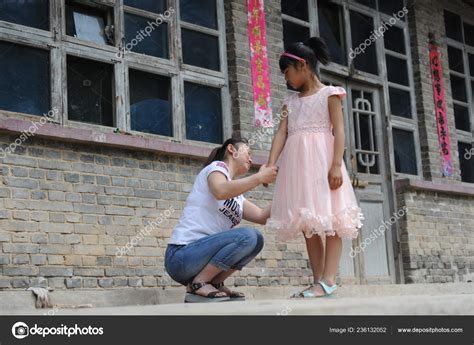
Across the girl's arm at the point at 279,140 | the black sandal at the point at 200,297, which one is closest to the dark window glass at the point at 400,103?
the girl's arm at the point at 279,140

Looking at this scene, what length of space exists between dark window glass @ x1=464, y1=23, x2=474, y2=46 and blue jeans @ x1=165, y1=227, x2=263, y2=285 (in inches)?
306

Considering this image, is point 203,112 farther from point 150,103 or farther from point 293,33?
point 293,33

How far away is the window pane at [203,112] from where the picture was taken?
748 centimetres

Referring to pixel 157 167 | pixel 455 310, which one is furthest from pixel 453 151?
pixel 455 310

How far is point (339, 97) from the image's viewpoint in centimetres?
467

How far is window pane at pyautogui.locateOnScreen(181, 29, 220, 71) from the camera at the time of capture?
7.63m

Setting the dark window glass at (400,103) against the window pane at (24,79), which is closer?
the window pane at (24,79)

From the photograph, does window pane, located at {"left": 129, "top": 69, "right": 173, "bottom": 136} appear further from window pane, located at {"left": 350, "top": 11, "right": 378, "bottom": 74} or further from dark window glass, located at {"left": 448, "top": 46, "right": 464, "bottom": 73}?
dark window glass, located at {"left": 448, "top": 46, "right": 464, "bottom": 73}

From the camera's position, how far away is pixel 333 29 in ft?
30.3

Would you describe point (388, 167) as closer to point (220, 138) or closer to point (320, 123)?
point (220, 138)

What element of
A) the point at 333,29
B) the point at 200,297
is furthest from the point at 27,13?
the point at 333,29
